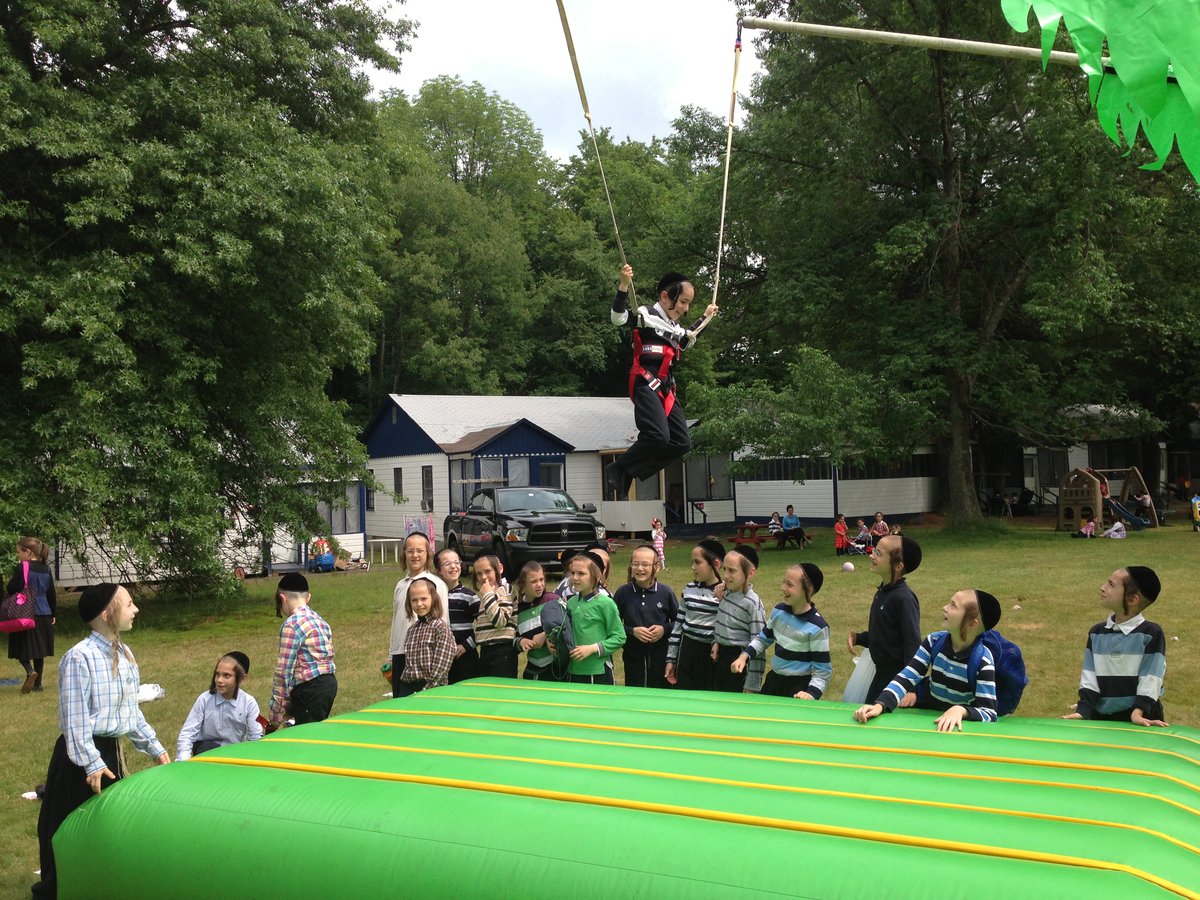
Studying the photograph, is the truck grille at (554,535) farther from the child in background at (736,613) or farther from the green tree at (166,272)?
the child in background at (736,613)

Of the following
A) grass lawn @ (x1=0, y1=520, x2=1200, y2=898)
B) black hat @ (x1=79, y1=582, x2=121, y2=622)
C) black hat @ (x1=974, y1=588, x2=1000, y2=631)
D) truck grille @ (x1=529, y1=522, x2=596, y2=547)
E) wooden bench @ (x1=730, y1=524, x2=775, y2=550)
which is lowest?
grass lawn @ (x1=0, y1=520, x2=1200, y2=898)

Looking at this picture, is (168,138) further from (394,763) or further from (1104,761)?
(1104,761)

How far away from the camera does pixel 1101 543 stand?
22.2m

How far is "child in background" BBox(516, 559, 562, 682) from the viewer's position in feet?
23.8

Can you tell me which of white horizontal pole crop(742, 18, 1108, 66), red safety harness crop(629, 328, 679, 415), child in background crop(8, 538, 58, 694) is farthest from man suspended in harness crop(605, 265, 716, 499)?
child in background crop(8, 538, 58, 694)

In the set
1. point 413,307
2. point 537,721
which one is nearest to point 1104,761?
point 537,721

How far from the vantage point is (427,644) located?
6.98m

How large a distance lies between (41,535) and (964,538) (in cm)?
1933

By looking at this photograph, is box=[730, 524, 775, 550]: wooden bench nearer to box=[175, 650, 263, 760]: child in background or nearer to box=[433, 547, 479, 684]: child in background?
box=[433, 547, 479, 684]: child in background

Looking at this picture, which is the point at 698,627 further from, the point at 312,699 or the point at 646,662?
the point at 312,699

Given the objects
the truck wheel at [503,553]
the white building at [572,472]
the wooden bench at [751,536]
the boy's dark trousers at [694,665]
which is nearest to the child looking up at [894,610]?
the boy's dark trousers at [694,665]

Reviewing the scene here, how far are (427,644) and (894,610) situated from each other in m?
3.10

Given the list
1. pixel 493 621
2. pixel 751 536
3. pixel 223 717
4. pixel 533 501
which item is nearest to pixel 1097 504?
pixel 751 536

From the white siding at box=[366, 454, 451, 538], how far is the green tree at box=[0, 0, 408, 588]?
37.2ft
